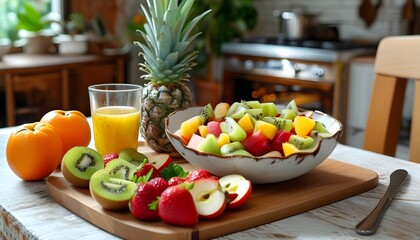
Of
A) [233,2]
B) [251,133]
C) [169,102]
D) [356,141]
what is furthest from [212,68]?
[251,133]

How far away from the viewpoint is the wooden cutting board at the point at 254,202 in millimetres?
892

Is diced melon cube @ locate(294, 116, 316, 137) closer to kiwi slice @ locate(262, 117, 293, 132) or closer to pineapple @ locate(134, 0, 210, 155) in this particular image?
kiwi slice @ locate(262, 117, 293, 132)

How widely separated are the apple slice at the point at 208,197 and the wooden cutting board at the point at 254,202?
2cm

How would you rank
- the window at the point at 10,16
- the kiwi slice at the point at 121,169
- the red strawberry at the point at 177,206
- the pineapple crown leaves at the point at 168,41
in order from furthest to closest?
the window at the point at 10,16, the pineapple crown leaves at the point at 168,41, the kiwi slice at the point at 121,169, the red strawberry at the point at 177,206

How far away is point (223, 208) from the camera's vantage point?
0.92 metres

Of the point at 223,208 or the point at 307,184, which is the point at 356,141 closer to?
the point at 307,184

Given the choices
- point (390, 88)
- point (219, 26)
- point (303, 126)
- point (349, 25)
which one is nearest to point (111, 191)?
point (303, 126)

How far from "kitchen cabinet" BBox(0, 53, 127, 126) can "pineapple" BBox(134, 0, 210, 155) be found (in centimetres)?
178

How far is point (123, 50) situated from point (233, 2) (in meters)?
0.83

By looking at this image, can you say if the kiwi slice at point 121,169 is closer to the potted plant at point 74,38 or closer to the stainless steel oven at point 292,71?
the stainless steel oven at point 292,71

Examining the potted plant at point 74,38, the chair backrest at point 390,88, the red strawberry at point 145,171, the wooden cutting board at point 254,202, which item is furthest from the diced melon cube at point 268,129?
the potted plant at point 74,38

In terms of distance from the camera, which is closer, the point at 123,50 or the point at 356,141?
the point at 356,141

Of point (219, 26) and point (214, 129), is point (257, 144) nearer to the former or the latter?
point (214, 129)

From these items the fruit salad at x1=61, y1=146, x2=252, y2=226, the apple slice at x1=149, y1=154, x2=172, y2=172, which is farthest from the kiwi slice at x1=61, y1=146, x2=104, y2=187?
the apple slice at x1=149, y1=154, x2=172, y2=172
